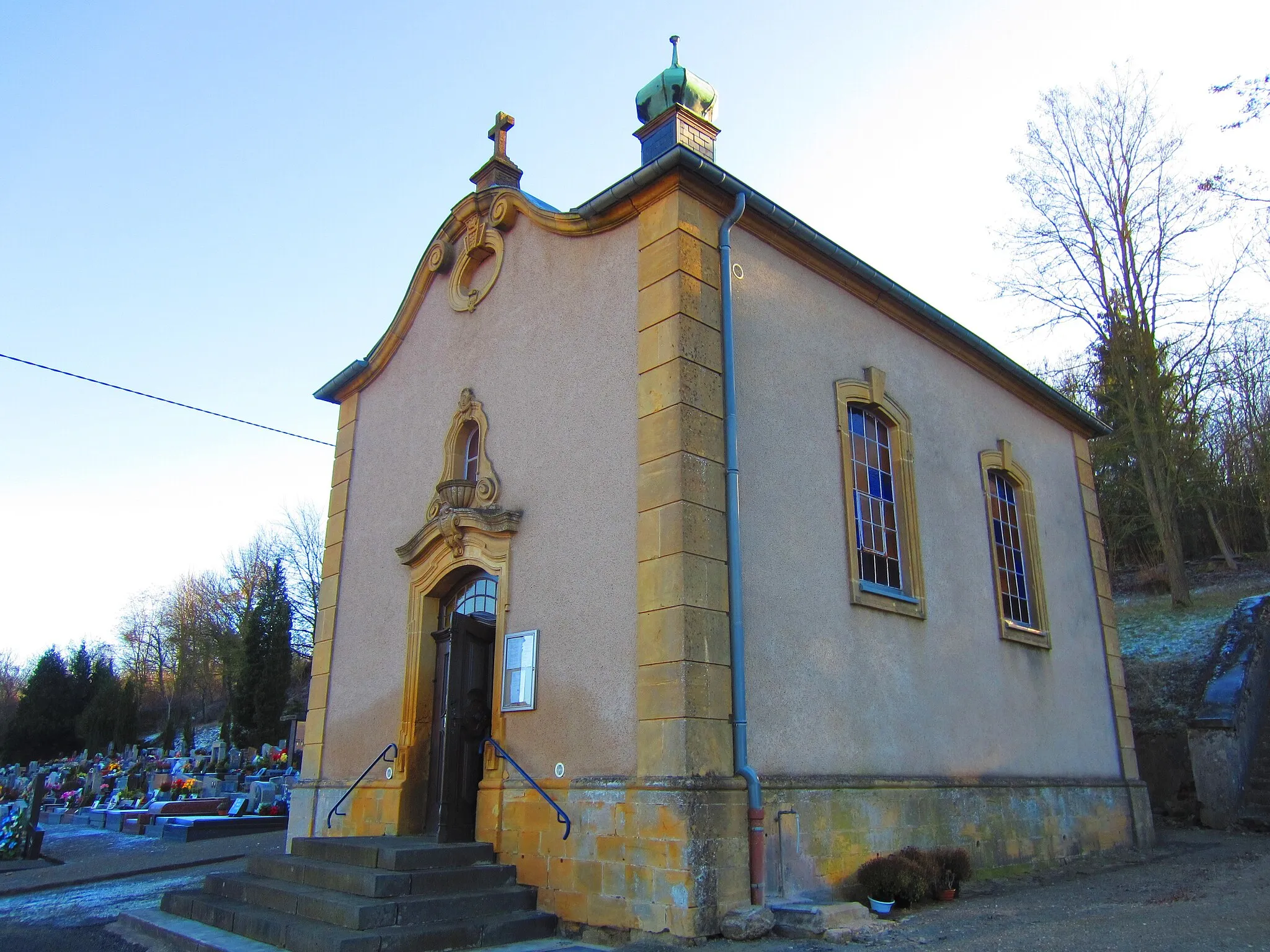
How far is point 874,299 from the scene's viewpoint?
10453 mm

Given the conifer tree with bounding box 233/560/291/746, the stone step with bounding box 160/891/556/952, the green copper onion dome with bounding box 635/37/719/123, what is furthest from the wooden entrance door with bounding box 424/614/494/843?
the conifer tree with bounding box 233/560/291/746

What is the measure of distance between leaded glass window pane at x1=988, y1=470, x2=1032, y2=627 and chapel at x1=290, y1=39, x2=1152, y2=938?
87 mm

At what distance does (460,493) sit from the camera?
9430 mm

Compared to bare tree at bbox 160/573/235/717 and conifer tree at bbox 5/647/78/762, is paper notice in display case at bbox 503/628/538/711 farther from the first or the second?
conifer tree at bbox 5/647/78/762

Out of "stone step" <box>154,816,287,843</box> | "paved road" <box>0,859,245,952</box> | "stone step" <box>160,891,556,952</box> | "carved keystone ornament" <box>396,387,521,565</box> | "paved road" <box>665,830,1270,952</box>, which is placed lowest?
"paved road" <box>0,859,245,952</box>

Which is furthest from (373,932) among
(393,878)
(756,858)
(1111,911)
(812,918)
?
(1111,911)

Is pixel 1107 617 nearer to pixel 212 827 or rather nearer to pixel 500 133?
pixel 500 133

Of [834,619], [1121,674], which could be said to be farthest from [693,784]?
[1121,674]

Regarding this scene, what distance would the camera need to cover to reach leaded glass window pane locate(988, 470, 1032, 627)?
11594mm

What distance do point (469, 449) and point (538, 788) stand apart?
152 inches

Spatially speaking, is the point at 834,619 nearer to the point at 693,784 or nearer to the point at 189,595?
the point at 693,784

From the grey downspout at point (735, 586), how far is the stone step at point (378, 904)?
192cm

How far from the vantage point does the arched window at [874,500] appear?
9.39m

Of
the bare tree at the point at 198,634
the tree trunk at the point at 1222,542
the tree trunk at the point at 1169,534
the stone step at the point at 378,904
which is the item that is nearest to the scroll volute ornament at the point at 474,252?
the stone step at the point at 378,904
